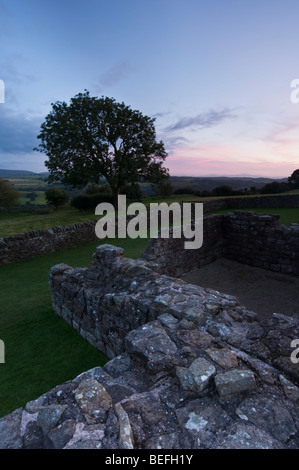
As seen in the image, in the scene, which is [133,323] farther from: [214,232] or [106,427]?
[214,232]

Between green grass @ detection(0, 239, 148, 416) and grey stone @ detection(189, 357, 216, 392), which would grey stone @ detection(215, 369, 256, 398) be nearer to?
grey stone @ detection(189, 357, 216, 392)

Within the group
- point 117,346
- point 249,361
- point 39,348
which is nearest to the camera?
point 249,361

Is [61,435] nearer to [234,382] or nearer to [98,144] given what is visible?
[234,382]

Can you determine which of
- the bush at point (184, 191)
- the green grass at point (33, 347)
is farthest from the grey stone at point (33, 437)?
the bush at point (184, 191)

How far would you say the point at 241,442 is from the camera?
1910mm

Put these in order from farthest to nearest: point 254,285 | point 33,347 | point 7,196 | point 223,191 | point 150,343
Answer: point 223,191, point 7,196, point 254,285, point 33,347, point 150,343

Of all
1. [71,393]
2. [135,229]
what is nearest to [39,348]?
[71,393]

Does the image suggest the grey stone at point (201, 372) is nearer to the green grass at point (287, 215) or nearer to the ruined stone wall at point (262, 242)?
the ruined stone wall at point (262, 242)

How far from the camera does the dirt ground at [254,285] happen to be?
7328 mm

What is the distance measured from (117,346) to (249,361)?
2.57 m

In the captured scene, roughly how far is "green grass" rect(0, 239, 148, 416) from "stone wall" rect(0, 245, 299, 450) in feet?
6.15

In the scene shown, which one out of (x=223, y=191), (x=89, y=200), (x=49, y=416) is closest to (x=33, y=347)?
(x=49, y=416)

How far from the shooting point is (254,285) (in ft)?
29.2

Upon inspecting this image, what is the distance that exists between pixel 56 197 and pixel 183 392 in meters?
31.6
